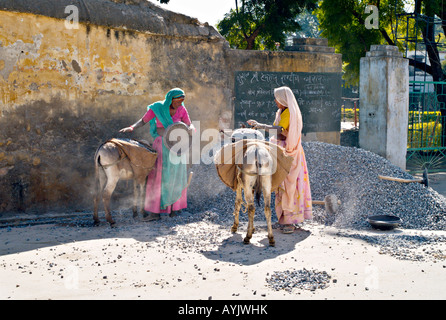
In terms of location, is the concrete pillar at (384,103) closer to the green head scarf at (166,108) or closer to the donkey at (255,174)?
the green head scarf at (166,108)

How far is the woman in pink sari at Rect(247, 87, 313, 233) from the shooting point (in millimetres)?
6121

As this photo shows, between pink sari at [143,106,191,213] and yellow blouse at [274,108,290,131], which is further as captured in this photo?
pink sari at [143,106,191,213]

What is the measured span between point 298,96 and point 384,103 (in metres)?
1.65

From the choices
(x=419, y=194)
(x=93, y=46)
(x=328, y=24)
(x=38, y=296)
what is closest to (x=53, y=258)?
(x=38, y=296)

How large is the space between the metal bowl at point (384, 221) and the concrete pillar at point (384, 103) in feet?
11.4

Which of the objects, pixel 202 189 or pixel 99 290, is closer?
pixel 99 290

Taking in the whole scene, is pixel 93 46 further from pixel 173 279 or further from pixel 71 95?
pixel 173 279

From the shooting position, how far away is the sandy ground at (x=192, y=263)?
13.7 ft

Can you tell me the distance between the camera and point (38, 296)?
4.02 metres

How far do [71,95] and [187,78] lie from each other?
6.61 ft

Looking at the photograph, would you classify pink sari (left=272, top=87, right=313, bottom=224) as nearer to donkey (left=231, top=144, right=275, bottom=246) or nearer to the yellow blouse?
the yellow blouse

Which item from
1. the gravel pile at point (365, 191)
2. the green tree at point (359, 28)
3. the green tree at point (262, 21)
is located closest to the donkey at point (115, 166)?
the gravel pile at point (365, 191)

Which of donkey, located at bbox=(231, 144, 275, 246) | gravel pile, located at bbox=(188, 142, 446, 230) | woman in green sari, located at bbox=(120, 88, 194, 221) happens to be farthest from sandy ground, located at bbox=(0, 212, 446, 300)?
gravel pile, located at bbox=(188, 142, 446, 230)

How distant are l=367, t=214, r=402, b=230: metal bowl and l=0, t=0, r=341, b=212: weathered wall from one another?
3402 millimetres
